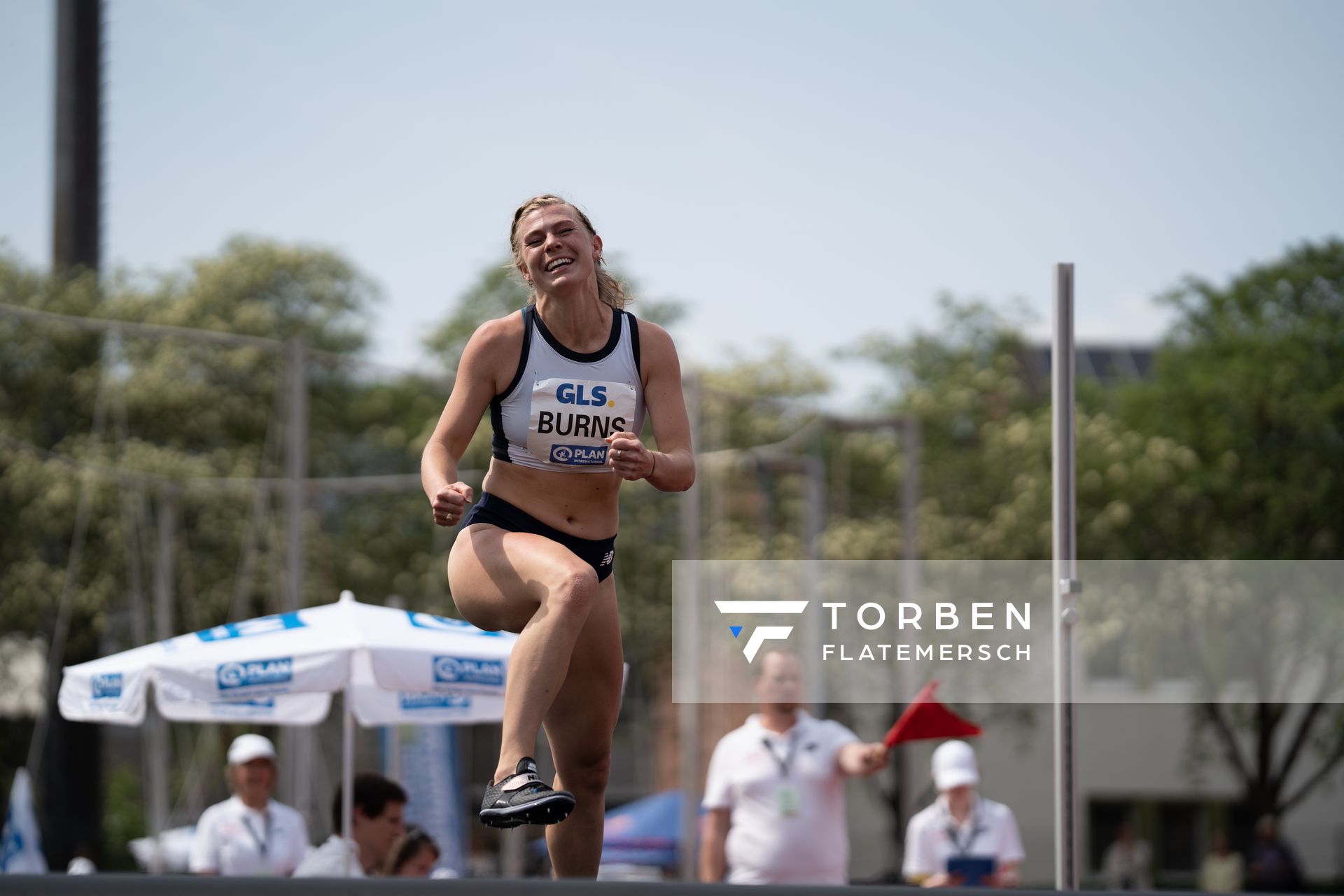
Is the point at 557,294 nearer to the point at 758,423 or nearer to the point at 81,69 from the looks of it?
the point at 81,69

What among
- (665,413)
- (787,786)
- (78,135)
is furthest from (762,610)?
(78,135)

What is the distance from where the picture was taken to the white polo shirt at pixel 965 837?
7418 mm

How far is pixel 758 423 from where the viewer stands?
32625mm

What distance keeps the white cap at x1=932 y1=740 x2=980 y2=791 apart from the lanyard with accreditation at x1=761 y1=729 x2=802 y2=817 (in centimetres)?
110

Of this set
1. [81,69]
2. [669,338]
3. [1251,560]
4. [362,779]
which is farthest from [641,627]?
[669,338]

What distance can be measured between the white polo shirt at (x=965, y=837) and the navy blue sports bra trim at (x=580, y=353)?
4.16 metres

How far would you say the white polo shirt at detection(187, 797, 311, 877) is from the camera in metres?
7.95

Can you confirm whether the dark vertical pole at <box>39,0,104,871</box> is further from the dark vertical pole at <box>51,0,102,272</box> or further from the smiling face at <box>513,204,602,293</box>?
the smiling face at <box>513,204,602,293</box>

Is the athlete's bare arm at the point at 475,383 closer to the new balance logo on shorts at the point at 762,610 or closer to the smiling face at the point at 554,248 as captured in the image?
the smiling face at the point at 554,248

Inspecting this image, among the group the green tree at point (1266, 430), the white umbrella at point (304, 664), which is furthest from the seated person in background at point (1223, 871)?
the white umbrella at point (304, 664)

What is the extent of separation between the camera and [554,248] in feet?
12.8

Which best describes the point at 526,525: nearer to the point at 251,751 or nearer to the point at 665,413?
the point at 665,413

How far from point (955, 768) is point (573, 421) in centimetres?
427

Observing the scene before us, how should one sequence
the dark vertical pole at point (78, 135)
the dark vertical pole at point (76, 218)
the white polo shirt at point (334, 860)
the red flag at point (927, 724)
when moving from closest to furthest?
the red flag at point (927, 724)
the white polo shirt at point (334, 860)
the dark vertical pole at point (76, 218)
the dark vertical pole at point (78, 135)
